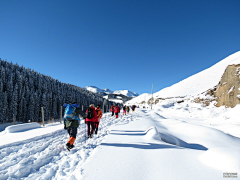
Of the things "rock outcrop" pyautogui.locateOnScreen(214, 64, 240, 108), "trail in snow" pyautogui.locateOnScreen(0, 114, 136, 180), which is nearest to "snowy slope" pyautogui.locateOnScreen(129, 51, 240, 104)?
"rock outcrop" pyautogui.locateOnScreen(214, 64, 240, 108)

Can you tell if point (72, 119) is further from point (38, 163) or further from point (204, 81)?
point (204, 81)

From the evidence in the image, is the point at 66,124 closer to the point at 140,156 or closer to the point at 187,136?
the point at 140,156

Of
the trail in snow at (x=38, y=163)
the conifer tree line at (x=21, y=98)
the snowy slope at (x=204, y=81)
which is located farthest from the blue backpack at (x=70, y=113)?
the conifer tree line at (x=21, y=98)

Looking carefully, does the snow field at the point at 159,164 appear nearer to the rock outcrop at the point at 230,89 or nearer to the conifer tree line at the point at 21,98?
the rock outcrop at the point at 230,89

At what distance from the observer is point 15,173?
2.70 metres

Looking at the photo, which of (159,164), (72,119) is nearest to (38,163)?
(72,119)

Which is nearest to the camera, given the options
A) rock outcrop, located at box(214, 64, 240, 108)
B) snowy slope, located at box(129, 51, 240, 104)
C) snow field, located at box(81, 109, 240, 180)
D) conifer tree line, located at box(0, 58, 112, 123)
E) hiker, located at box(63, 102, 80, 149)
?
snow field, located at box(81, 109, 240, 180)

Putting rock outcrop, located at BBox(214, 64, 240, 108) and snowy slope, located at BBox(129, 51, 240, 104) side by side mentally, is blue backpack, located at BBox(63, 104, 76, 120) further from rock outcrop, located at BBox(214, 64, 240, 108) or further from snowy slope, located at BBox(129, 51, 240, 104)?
snowy slope, located at BBox(129, 51, 240, 104)

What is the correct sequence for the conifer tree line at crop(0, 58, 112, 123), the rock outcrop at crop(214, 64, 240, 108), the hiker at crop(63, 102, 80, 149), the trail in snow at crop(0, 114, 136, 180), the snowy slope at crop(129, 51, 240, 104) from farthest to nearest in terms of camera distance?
the conifer tree line at crop(0, 58, 112, 123), the snowy slope at crop(129, 51, 240, 104), the rock outcrop at crop(214, 64, 240, 108), the hiker at crop(63, 102, 80, 149), the trail in snow at crop(0, 114, 136, 180)

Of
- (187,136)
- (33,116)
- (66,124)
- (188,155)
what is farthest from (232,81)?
(33,116)

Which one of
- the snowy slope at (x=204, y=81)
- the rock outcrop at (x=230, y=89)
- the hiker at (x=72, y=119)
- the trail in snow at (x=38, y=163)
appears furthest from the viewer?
the snowy slope at (x=204, y=81)

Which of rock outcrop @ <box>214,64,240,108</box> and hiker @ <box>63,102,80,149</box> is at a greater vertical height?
rock outcrop @ <box>214,64,240,108</box>

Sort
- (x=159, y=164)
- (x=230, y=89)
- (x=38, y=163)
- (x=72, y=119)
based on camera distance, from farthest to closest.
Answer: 1. (x=230, y=89)
2. (x=72, y=119)
3. (x=38, y=163)
4. (x=159, y=164)

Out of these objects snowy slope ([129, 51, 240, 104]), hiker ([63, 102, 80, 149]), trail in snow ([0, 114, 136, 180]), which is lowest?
trail in snow ([0, 114, 136, 180])
